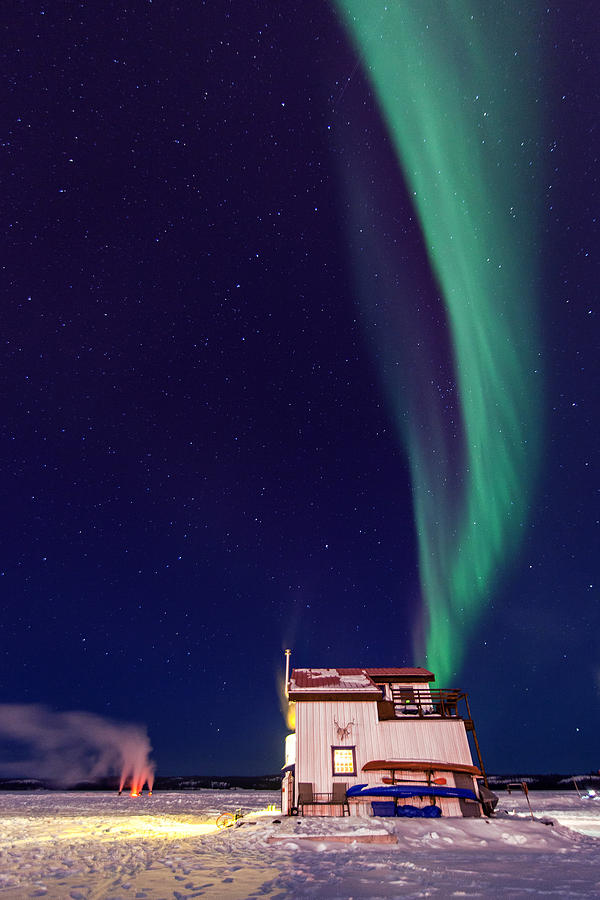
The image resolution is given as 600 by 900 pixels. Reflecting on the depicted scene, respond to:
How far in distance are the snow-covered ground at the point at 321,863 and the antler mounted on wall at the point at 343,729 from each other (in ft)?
14.5

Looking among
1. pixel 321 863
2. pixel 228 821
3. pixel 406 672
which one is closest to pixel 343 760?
pixel 406 672

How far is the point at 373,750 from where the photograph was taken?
70.2ft

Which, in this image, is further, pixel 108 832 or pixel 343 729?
pixel 343 729

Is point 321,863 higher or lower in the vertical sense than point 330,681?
lower

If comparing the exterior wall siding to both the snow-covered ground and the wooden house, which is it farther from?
the snow-covered ground

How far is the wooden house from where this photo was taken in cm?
2017

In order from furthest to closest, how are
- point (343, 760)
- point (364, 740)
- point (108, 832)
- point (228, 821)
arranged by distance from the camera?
point (228, 821)
point (364, 740)
point (108, 832)
point (343, 760)

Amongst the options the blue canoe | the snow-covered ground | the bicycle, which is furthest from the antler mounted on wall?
the bicycle

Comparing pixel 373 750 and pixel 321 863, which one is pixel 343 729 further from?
pixel 321 863

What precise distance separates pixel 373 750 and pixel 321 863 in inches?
457

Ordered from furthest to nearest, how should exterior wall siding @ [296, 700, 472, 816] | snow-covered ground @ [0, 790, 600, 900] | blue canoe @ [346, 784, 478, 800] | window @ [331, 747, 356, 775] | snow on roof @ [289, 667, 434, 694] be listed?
1. snow on roof @ [289, 667, 434, 694]
2. window @ [331, 747, 356, 775]
3. exterior wall siding @ [296, 700, 472, 816]
4. blue canoe @ [346, 784, 478, 800]
5. snow-covered ground @ [0, 790, 600, 900]

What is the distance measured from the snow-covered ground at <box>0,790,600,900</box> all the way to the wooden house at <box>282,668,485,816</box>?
3.12 meters

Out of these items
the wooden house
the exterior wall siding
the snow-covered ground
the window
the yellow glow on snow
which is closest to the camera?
the snow-covered ground

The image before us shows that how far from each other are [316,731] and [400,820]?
5.47m
